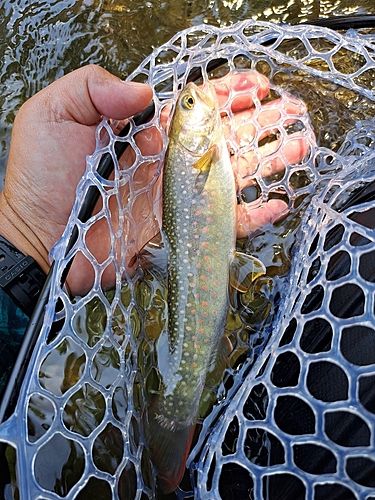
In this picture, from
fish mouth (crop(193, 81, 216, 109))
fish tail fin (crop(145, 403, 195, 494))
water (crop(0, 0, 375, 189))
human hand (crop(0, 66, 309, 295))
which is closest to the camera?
fish tail fin (crop(145, 403, 195, 494))

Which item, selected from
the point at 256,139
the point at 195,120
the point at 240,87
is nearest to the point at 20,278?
the point at 195,120

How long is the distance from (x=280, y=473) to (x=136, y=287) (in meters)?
0.79

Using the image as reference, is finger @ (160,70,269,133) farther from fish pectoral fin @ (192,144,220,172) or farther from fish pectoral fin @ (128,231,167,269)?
fish pectoral fin @ (128,231,167,269)

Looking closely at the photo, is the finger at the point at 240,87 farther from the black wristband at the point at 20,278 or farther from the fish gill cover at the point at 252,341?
the black wristband at the point at 20,278

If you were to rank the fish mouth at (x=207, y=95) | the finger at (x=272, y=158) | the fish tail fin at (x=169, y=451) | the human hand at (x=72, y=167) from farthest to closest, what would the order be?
the finger at (x=272, y=158) < the human hand at (x=72, y=167) < the fish mouth at (x=207, y=95) < the fish tail fin at (x=169, y=451)

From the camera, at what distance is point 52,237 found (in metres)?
1.94

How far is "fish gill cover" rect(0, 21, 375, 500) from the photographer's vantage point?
4.05ft

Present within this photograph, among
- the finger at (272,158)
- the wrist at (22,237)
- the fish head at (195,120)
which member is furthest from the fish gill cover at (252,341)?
the wrist at (22,237)

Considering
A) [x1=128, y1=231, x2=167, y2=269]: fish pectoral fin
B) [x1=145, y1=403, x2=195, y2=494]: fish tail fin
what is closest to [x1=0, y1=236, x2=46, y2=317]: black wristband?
[x1=128, y1=231, x2=167, y2=269]: fish pectoral fin

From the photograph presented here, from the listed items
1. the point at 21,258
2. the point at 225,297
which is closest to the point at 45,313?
the point at 21,258

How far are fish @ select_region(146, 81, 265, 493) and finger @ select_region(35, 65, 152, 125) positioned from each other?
17 cm

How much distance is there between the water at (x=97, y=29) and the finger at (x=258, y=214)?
1.23 m

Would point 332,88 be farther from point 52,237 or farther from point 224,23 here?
point 52,237

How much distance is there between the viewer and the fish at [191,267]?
1.46 metres
